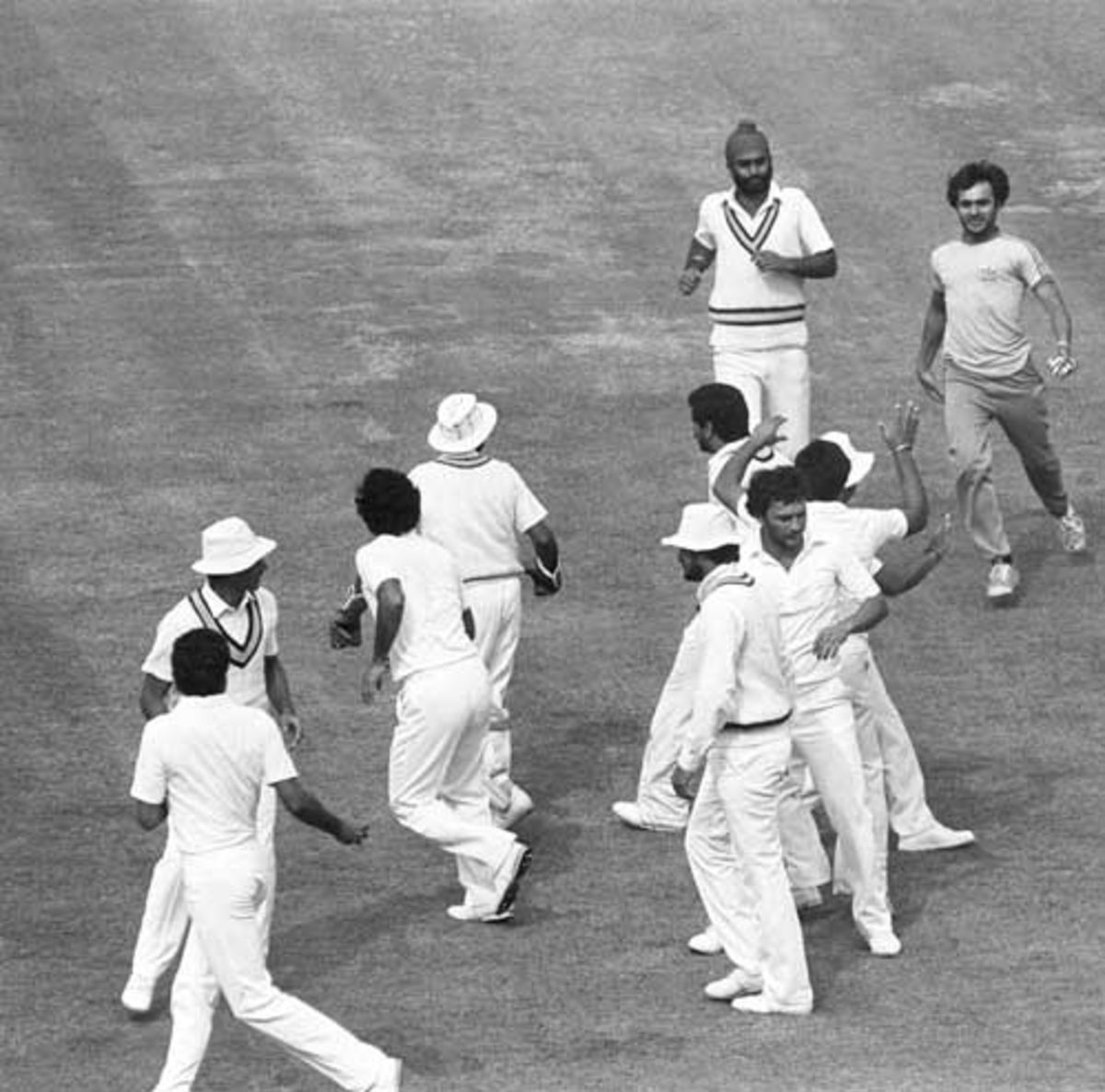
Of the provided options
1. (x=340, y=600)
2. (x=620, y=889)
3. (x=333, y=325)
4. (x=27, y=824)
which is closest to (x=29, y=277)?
(x=333, y=325)

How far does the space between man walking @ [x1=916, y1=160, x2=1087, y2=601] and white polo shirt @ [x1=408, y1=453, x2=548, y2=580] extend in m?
3.89

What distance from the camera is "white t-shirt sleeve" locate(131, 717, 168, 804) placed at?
12.6 meters

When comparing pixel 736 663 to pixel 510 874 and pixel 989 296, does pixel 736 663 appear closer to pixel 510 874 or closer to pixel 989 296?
pixel 510 874

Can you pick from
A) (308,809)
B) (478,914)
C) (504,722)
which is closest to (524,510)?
(504,722)

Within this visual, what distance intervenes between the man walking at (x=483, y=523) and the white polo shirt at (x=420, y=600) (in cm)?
74

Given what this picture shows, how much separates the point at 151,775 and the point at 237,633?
143cm

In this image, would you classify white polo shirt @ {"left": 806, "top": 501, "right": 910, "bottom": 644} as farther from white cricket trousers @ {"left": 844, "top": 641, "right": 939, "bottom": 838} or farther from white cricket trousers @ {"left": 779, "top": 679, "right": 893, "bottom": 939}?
white cricket trousers @ {"left": 779, "top": 679, "right": 893, "bottom": 939}

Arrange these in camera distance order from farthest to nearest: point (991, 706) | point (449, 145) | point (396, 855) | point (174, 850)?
point (449, 145) → point (991, 706) → point (396, 855) → point (174, 850)

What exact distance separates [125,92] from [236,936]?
1574 cm

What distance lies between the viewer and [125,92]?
2717 centimetres

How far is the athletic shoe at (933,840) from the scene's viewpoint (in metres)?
15.6

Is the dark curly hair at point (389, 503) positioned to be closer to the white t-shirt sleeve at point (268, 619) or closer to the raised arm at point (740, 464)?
the white t-shirt sleeve at point (268, 619)

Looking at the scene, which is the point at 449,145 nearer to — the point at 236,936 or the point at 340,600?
the point at 340,600

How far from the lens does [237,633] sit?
13953mm
